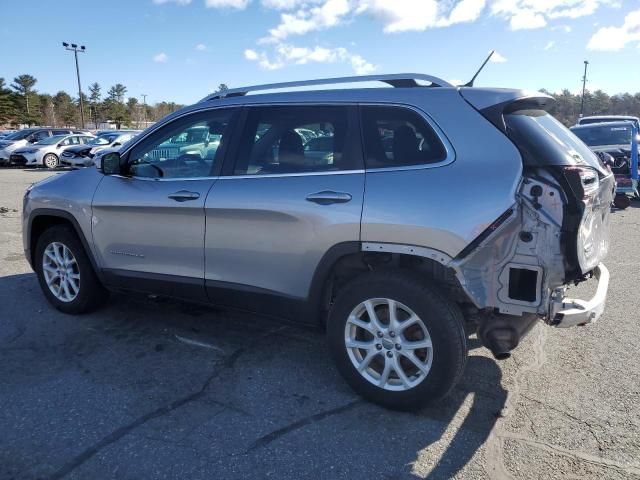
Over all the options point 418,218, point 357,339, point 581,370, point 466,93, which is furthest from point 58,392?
point 581,370

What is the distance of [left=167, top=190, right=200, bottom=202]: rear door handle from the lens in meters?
3.70

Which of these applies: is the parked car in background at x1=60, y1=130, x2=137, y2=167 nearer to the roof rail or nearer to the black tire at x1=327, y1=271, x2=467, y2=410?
the roof rail

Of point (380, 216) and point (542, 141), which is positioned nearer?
point (542, 141)

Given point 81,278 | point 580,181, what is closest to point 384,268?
point 580,181

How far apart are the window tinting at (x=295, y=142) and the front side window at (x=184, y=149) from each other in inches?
9.3

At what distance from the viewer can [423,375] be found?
9.85ft

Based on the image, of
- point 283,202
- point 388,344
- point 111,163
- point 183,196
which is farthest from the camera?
point 111,163

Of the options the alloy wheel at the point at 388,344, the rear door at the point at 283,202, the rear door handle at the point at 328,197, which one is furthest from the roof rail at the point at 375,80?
the alloy wheel at the point at 388,344

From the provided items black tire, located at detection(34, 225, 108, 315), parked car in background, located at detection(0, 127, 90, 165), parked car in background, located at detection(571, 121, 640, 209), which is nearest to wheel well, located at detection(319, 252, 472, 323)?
black tire, located at detection(34, 225, 108, 315)

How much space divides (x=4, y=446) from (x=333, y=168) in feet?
7.90

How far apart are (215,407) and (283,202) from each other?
1.34 metres

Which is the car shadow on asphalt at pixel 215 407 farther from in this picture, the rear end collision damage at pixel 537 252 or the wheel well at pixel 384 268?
the rear end collision damage at pixel 537 252

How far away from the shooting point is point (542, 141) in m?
2.87

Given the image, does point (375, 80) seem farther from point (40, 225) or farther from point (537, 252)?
point (40, 225)
